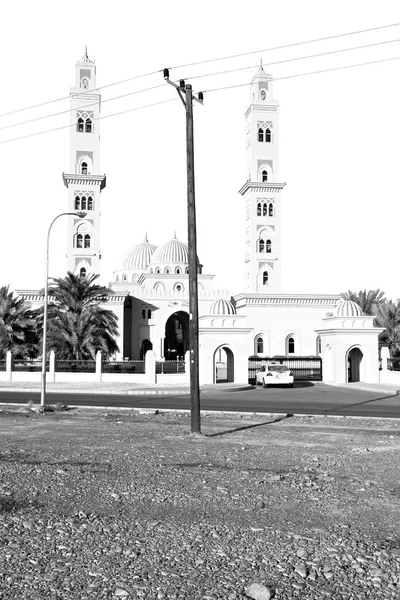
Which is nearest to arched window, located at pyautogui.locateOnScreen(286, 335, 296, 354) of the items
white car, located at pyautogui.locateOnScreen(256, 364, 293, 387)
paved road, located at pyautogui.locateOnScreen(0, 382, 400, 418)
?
white car, located at pyautogui.locateOnScreen(256, 364, 293, 387)

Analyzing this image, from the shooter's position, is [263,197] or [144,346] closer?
[263,197]

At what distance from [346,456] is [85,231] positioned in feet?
172

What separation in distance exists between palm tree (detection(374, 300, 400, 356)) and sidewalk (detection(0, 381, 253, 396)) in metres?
18.5

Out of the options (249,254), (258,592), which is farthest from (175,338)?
(258,592)

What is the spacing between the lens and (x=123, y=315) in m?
60.6

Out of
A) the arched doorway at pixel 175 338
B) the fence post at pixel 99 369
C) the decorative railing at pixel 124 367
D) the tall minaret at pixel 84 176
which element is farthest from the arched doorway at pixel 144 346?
the fence post at pixel 99 369

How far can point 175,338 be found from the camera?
81562 millimetres

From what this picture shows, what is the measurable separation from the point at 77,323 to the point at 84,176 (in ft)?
81.6

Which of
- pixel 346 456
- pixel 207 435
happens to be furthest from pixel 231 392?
pixel 346 456

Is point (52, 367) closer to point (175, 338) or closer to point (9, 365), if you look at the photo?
point (9, 365)

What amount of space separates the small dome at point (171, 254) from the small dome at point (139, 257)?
425 centimetres

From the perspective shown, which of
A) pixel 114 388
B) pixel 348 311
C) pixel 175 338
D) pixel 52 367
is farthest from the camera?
pixel 175 338

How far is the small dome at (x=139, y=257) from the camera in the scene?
262 feet

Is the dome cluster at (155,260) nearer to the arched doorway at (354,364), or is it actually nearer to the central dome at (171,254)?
the central dome at (171,254)
